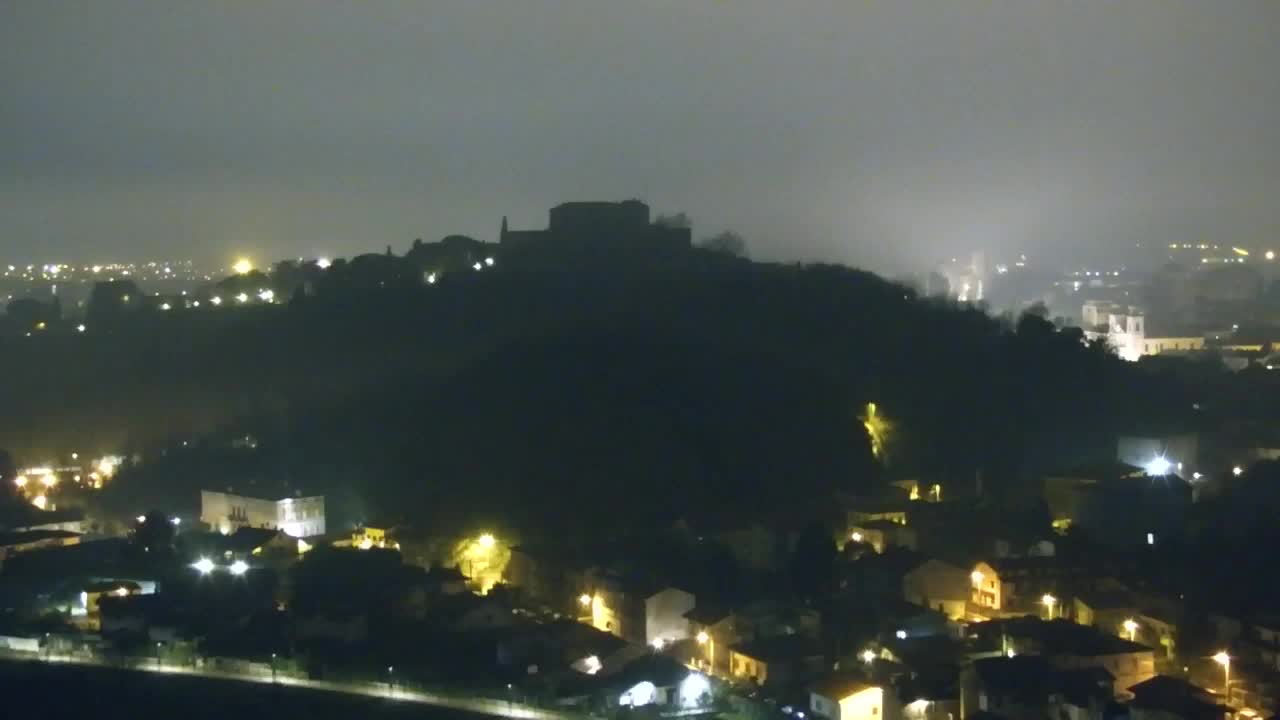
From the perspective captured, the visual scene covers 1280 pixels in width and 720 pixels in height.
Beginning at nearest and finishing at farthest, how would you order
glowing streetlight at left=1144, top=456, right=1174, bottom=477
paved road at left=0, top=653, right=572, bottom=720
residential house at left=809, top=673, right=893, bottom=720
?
residential house at left=809, top=673, right=893, bottom=720 < paved road at left=0, top=653, right=572, bottom=720 < glowing streetlight at left=1144, top=456, right=1174, bottom=477

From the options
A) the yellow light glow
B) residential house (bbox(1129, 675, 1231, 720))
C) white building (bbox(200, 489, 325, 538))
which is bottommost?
residential house (bbox(1129, 675, 1231, 720))

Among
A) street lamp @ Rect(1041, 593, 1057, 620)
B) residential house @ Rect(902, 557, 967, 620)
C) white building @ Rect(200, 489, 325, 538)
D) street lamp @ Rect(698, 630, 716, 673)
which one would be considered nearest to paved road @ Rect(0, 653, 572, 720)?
street lamp @ Rect(698, 630, 716, 673)

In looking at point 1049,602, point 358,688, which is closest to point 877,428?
point 1049,602

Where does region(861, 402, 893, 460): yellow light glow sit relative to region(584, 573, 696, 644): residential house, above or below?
above

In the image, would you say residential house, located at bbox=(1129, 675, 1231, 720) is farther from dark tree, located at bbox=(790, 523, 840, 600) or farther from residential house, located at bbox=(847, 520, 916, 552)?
residential house, located at bbox=(847, 520, 916, 552)

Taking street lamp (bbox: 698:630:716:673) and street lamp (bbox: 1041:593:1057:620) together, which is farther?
street lamp (bbox: 1041:593:1057:620)

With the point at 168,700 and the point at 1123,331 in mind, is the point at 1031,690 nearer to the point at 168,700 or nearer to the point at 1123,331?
the point at 168,700

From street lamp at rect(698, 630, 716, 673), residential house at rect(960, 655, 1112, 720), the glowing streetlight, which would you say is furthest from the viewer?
the glowing streetlight

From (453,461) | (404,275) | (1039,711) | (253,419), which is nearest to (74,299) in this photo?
(404,275)
